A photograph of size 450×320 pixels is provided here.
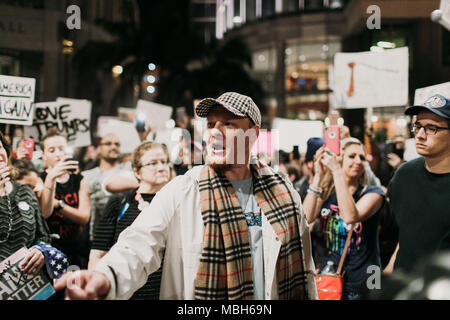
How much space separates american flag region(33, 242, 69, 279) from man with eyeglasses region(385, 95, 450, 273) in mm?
2381

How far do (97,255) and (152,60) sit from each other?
62.4ft

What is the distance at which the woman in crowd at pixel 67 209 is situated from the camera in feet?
15.0

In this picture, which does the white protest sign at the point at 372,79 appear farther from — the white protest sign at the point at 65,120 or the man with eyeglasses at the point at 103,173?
the white protest sign at the point at 65,120

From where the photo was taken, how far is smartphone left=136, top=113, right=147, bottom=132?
21.2 feet

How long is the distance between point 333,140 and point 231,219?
6.15 ft

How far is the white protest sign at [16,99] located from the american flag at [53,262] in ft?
6.59

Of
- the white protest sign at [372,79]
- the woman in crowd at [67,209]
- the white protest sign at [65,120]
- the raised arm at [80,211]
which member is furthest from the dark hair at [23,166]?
the white protest sign at [372,79]

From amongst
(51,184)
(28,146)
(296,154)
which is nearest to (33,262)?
(51,184)
